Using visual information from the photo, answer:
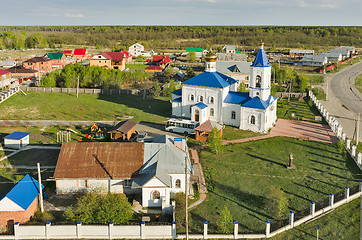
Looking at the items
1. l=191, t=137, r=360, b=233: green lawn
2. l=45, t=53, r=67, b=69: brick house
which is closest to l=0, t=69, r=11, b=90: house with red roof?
l=45, t=53, r=67, b=69: brick house

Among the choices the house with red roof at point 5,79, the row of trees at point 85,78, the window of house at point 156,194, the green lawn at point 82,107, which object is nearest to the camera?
the window of house at point 156,194

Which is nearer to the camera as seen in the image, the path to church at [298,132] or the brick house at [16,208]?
the brick house at [16,208]

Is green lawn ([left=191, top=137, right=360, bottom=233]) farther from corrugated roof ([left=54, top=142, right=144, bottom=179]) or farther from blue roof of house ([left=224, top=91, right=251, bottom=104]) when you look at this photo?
blue roof of house ([left=224, top=91, right=251, bottom=104])

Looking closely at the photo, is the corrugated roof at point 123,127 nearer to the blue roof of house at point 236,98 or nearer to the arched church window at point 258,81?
the blue roof of house at point 236,98

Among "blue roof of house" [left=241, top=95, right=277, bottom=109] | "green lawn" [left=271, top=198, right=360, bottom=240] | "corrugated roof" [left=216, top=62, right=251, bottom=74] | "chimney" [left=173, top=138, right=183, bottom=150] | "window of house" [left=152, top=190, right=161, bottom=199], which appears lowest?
"green lawn" [left=271, top=198, right=360, bottom=240]

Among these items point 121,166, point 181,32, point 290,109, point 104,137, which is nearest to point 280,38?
point 181,32

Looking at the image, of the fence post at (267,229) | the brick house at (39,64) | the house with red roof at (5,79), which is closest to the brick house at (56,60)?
the brick house at (39,64)
